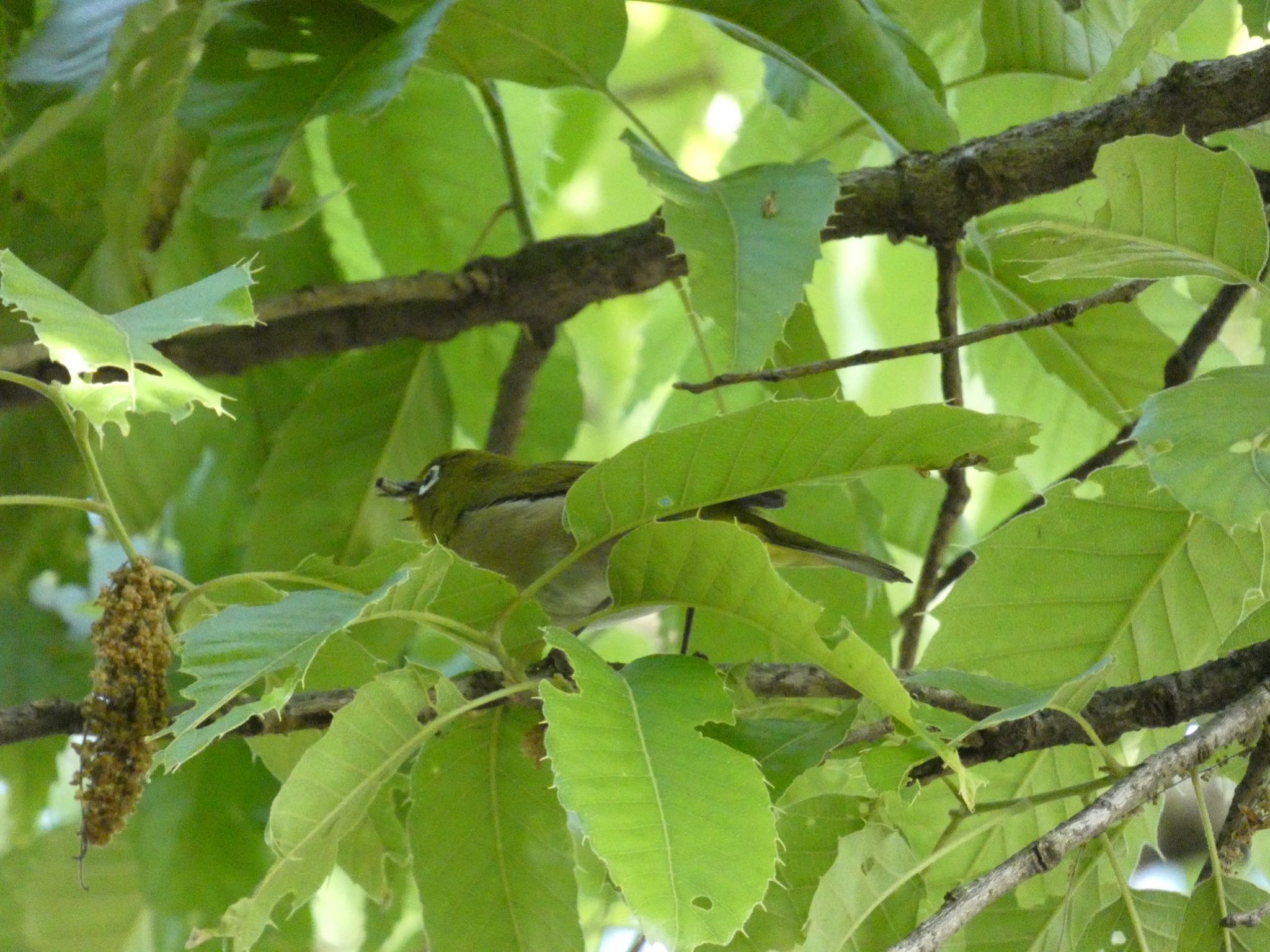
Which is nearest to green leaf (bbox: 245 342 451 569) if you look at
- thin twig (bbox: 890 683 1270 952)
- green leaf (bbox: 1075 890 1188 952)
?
green leaf (bbox: 1075 890 1188 952)

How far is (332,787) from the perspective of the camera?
1.81 metres

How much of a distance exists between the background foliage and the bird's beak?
0.06m

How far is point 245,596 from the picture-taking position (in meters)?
2.38

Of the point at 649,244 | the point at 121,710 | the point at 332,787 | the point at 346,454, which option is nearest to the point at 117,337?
the point at 121,710

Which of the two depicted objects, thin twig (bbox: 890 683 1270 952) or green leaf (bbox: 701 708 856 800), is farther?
green leaf (bbox: 701 708 856 800)

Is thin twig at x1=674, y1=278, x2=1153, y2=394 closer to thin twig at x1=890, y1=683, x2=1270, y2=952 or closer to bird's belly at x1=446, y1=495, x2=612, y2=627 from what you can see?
thin twig at x1=890, y1=683, x2=1270, y2=952

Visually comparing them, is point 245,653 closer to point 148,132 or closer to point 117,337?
point 117,337

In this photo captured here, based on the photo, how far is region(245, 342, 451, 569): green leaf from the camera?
11.3 feet

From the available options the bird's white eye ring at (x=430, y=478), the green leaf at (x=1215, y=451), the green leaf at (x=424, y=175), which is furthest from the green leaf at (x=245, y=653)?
the bird's white eye ring at (x=430, y=478)

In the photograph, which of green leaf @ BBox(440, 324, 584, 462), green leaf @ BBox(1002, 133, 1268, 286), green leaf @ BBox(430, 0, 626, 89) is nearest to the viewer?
green leaf @ BBox(1002, 133, 1268, 286)

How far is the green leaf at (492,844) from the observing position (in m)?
2.07

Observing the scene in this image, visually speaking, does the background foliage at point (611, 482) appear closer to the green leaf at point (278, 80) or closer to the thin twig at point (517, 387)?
the green leaf at point (278, 80)

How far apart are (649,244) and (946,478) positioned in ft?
3.05

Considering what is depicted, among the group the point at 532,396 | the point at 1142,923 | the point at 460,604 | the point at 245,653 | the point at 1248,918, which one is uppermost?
the point at 245,653
